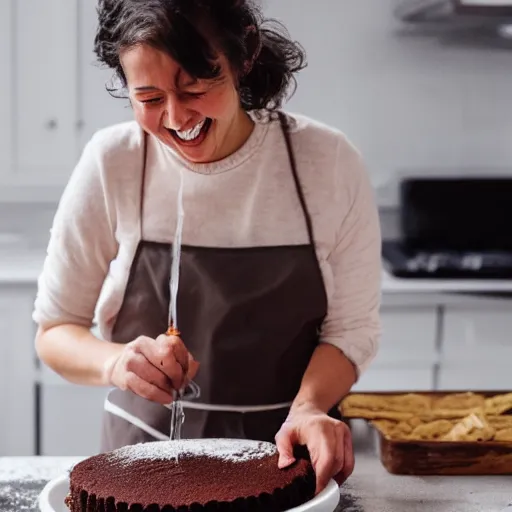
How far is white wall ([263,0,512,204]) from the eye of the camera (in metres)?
3.24

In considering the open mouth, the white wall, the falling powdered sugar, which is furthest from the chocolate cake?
the white wall

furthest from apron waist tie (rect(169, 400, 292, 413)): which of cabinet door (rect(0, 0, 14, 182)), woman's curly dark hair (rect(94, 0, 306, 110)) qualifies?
cabinet door (rect(0, 0, 14, 182))

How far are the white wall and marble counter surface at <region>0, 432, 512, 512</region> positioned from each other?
2.07 metres

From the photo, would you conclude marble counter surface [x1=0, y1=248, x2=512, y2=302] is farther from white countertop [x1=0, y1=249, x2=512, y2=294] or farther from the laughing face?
the laughing face

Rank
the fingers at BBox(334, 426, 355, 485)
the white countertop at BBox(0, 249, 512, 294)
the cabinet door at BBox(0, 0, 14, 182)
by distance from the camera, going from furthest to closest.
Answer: the cabinet door at BBox(0, 0, 14, 182), the white countertop at BBox(0, 249, 512, 294), the fingers at BBox(334, 426, 355, 485)

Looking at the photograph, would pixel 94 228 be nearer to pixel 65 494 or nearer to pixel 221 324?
pixel 221 324

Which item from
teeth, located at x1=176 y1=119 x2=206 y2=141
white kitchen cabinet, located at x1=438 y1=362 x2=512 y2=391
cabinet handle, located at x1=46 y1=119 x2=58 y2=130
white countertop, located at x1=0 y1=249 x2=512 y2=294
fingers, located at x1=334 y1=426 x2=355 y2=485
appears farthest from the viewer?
cabinet handle, located at x1=46 y1=119 x2=58 y2=130

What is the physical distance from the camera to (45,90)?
308 centimetres

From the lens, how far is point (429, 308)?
2.84m

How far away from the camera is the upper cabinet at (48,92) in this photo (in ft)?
9.91

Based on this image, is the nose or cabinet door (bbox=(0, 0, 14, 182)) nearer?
the nose

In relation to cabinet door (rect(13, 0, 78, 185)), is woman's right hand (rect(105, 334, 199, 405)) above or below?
below

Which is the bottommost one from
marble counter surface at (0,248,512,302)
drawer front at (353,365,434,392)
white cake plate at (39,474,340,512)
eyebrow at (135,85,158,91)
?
drawer front at (353,365,434,392)

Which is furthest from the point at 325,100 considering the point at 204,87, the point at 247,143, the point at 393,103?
the point at 204,87
